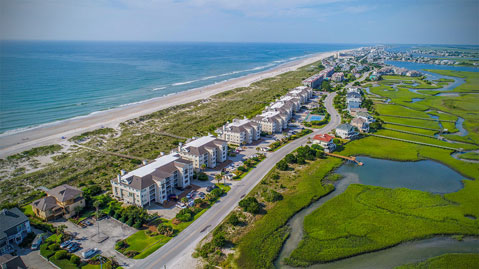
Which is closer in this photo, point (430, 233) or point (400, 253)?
point (400, 253)

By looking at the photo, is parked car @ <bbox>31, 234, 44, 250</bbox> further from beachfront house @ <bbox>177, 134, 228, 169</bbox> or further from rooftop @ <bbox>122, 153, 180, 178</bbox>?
beachfront house @ <bbox>177, 134, 228, 169</bbox>

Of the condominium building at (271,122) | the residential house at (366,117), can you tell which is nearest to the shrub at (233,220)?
the condominium building at (271,122)

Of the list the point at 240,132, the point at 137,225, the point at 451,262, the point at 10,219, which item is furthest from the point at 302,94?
the point at 10,219

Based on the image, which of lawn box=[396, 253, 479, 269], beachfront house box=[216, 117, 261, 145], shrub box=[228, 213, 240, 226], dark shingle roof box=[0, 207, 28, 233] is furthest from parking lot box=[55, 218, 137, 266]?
beachfront house box=[216, 117, 261, 145]

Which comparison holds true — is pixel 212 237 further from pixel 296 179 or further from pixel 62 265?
pixel 296 179

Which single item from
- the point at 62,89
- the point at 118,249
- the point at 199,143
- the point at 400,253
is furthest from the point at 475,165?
the point at 62,89

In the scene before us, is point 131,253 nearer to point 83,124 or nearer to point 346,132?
point 346,132
